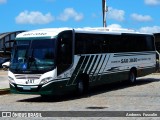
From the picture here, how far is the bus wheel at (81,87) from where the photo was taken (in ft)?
64.1

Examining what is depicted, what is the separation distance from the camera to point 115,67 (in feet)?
Result: 74.3

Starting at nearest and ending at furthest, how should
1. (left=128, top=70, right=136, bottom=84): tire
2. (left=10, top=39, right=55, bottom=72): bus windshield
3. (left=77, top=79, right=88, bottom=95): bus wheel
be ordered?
(left=10, top=39, right=55, bottom=72): bus windshield
(left=77, top=79, right=88, bottom=95): bus wheel
(left=128, top=70, right=136, bottom=84): tire

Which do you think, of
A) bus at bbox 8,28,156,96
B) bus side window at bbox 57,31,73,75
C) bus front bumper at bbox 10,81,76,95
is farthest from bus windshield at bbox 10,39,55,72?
bus front bumper at bbox 10,81,76,95

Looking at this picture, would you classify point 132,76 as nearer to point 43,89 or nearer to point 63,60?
point 63,60

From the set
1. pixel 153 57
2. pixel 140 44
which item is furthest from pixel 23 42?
pixel 153 57

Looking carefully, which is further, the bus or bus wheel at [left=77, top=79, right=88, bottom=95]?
bus wheel at [left=77, top=79, right=88, bottom=95]

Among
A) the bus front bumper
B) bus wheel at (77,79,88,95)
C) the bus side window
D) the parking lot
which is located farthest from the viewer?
bus wheel at (77,79,88,95)

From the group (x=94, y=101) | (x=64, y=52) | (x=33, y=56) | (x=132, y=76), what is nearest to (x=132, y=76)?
(x=132, y=76)

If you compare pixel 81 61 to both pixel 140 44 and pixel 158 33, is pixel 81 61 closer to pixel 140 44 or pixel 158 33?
pixel 140 44

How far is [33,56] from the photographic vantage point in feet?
58.9

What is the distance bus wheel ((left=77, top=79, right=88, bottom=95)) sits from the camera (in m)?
19.5

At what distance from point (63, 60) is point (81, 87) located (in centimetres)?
207

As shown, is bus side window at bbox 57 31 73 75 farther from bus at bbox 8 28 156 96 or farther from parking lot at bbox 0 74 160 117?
parking lot at bbox 0 74 160 117

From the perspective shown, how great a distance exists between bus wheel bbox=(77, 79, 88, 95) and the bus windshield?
230cm
